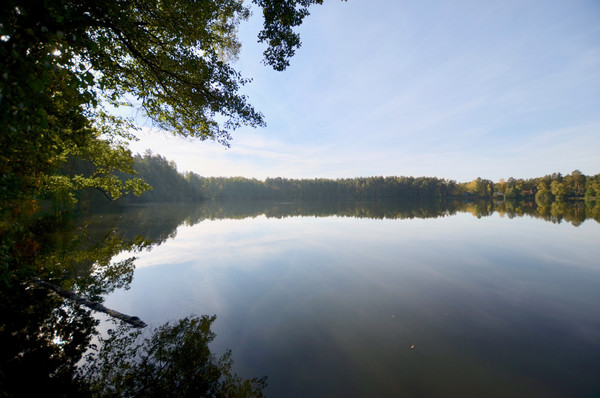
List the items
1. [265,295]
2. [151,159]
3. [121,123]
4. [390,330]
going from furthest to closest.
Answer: [151,159]
[121,123]
[265,295]
[390,330]

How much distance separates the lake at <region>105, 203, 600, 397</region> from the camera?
16.0 feet

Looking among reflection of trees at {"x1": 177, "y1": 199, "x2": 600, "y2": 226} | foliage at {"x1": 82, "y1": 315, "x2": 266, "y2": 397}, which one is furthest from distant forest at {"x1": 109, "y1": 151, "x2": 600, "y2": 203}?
foliage at {"x1": 82, "y1": 315, "x2": 266, "y2": 397}

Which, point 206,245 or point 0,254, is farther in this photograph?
point 206,245

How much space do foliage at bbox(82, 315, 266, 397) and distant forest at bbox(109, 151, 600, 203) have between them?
10299 cm

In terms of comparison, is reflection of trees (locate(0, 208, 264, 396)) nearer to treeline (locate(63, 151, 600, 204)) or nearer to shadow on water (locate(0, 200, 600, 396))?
shadow on water (locate(0, 200, 600, 396))

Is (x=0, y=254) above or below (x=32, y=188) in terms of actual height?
below

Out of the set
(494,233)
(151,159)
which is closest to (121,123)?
(494,233)

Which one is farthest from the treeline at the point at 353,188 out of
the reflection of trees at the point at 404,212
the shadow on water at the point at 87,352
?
the shadow on water at the point at 87,352

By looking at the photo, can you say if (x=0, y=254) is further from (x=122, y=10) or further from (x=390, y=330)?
(x=390, y=330)

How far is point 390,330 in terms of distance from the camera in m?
6.60

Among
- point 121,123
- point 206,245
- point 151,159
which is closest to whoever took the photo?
point 121,123

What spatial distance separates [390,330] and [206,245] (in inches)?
577

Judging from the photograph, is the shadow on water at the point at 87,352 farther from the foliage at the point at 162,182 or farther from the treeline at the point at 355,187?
the treeline at the point at 355,187

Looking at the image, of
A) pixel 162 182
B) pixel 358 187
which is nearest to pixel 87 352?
pixel 162 182
